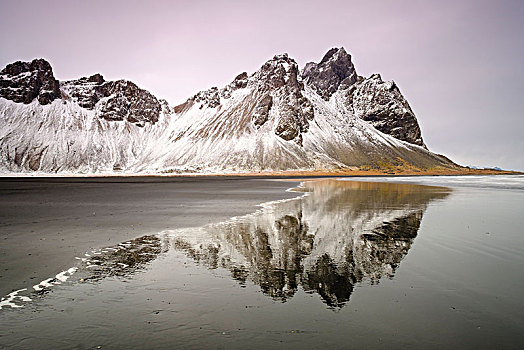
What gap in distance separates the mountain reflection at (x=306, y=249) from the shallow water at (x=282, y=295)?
0.22ft

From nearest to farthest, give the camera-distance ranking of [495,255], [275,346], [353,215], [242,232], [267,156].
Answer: [275,346], [495,255], [242,232], [353,215], [267,156]

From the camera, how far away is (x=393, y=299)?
8438 millimetres

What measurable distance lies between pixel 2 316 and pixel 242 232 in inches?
424

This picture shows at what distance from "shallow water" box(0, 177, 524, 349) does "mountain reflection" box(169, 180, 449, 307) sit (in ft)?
0.22

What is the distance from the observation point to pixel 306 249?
13.6m

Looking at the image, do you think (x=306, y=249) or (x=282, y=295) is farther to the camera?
(x=306, y=249)

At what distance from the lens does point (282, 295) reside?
346 inches

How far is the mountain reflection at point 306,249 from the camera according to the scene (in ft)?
32.2

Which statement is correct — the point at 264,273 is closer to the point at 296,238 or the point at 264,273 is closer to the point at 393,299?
the point at 393,299

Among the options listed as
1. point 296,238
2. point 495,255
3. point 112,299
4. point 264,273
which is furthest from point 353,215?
point 112,299

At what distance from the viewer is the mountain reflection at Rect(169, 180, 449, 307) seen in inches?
387

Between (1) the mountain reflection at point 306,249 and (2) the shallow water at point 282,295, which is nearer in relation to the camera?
→ (2) the shallow water at point 282,295

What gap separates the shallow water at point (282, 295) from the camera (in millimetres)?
6555

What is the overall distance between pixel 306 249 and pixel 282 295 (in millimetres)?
4980
